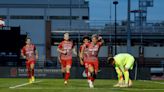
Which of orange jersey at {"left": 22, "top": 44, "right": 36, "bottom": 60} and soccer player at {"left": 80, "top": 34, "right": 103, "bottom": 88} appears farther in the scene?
orange jersey at {"left": 22, "top": 44, "right": 36, "bottom": 60}

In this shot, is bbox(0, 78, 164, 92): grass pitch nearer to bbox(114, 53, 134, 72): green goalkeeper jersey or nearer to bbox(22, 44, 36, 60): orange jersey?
bbox(114, 53, 134, 72): green goalkeeper jersey

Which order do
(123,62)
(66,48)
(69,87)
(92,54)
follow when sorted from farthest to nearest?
1. (66,48)
2. (123,62)
3. (92,54)
4. (69,87)

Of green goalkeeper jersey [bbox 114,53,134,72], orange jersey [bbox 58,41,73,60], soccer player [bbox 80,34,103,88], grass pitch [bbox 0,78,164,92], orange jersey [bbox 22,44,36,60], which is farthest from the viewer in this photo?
orange jersey [bbox 22,44,36,60]

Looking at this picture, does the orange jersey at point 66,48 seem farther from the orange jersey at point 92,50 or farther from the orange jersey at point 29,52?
the orange jersey at point 29,52

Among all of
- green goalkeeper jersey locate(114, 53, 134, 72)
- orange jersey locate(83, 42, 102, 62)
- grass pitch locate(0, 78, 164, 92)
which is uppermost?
orange jersey locate(83, 42, 102, 62)

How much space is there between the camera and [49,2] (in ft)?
356

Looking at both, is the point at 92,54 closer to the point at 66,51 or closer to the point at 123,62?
the point at 123,62

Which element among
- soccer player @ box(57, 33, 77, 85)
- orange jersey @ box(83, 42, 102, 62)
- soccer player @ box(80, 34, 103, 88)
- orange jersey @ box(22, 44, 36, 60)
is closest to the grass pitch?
soccer player @ box(80, 34, 103, 88)

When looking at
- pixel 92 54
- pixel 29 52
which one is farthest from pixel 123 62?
pixel 29 52

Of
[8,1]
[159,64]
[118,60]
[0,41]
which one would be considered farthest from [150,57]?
[118,60]

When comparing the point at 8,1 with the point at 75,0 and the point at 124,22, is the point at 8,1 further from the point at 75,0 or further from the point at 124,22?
the point at 124,22

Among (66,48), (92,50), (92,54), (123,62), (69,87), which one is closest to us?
(69,87)

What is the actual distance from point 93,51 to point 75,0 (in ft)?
295

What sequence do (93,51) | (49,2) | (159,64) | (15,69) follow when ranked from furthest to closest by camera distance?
1. (49,2)
2. (159,64)
3. (15,69)
4. (93,51)
